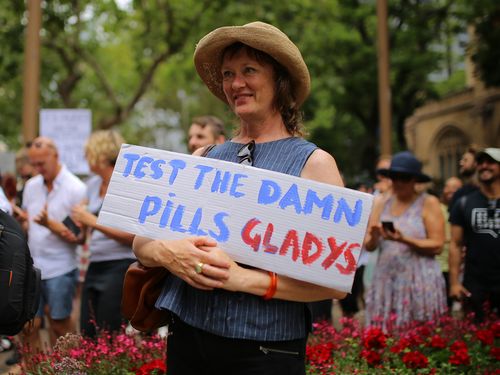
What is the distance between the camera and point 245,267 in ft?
Answer: 7.75

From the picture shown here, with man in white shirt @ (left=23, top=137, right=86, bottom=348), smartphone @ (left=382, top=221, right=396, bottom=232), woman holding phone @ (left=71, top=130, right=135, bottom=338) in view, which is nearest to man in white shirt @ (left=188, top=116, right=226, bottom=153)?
woman holding phone @ (left=71, top=130, right=135, bottom=338)

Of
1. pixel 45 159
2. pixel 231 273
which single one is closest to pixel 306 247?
pixel 231 273

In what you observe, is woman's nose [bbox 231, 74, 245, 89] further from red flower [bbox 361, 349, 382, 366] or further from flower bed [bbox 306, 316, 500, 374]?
red flower [bbox 361, 349, 382, 366]

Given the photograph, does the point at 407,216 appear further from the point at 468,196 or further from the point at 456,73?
the point at 456,73

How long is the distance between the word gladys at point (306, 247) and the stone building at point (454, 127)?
78.2ft

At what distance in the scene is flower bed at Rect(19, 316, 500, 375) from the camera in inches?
154

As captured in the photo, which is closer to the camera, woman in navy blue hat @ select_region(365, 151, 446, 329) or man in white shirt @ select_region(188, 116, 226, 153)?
woman in navy blue hat @ select_region(365, 151, 446, 329)

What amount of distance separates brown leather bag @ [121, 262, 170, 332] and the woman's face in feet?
2.09

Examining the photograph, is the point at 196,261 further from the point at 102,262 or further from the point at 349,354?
the point at 102,262

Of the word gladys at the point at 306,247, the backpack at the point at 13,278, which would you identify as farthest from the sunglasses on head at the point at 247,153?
the backpack at the point at 13,278

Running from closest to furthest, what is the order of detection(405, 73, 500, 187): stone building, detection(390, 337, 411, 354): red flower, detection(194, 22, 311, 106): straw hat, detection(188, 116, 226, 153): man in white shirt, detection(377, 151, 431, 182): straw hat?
1. detection(194, 22, 311, 106): straw hat
2. detection(390, 337, 411, 354): red flower
3. detection(377, 151, 431, 182): straw hat
4. detection(188, 116, 226, 153): man in white shirt
5. detection(405, 73, 500, 187): stone building

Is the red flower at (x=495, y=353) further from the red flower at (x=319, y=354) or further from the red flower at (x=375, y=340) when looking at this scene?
the red flower at (x=319, y=354)

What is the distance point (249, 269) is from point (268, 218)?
0.18m

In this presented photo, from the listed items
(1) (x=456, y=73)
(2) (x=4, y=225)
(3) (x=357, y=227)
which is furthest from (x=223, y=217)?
(1) (x=456, y=73)
